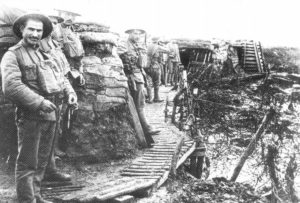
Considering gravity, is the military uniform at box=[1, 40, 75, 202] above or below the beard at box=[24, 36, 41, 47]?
below

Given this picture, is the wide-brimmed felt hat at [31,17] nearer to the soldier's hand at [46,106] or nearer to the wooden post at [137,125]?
the soldier's hand at [46,106]

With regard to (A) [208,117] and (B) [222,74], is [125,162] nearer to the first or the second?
(A) [208,117]

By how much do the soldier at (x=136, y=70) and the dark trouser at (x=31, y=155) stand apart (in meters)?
3.42

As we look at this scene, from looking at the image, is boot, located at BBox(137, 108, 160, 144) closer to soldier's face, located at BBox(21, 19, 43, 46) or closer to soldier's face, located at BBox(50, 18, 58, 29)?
soldier's face, located at BBox(50, 18, 58, 29)

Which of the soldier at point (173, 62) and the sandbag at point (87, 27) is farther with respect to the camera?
the soldier at point (173, 62)

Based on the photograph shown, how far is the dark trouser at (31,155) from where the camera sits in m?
3.51

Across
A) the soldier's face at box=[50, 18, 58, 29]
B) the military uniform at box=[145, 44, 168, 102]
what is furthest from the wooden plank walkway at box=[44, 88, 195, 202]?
the military uniform at box=[145, 44, 168, 102]

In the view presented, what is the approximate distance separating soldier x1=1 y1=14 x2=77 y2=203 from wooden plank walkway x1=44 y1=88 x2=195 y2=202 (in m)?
0.50

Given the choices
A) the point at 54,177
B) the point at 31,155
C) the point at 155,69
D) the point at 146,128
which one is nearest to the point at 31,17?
the point at 31,155

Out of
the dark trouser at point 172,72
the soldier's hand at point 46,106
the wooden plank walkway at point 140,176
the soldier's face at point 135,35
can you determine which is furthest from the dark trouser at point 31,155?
the dark trouser at point 172,72

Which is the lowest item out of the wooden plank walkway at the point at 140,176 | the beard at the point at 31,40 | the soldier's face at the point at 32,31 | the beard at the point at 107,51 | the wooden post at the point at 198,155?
the wooden post at the point at 198,155

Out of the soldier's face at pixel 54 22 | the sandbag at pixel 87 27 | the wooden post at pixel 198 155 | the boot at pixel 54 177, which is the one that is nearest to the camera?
the boot at pixel 54 177

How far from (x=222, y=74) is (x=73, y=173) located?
1756 centimetres

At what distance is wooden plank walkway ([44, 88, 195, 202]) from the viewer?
162 inches
